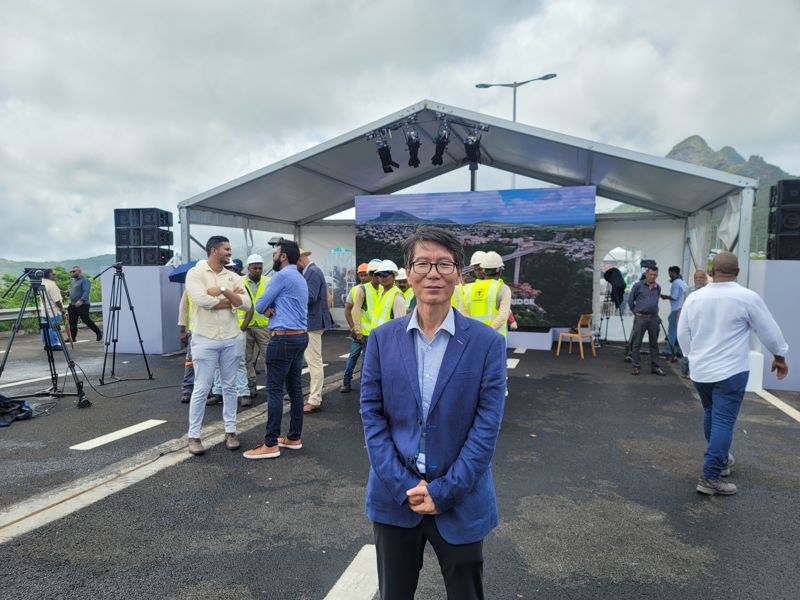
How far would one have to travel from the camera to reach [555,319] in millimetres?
12211

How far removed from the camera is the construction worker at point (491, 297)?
5.57 metres

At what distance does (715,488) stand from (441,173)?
1165cm

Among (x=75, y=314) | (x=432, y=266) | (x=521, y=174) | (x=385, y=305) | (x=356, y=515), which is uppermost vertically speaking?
(x=521, y=174)

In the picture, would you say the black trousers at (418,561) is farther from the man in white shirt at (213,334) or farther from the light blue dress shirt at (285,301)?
the man in white shirt at (213,334)

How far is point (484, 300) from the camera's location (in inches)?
223

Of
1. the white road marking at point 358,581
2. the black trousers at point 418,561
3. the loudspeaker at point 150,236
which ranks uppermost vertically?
the loudspeaker at point 150,236

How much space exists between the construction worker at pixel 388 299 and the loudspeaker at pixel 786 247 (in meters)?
6.02

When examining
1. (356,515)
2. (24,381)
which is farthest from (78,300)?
(356,515)

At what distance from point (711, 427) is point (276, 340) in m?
3.73

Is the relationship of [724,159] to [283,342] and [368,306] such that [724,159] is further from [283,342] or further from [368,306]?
[283,342]

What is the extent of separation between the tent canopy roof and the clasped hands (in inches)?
343

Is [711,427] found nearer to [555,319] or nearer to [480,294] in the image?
[480,294]

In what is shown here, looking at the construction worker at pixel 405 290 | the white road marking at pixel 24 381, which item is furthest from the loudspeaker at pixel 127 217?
the construction worker at pixel 405 290

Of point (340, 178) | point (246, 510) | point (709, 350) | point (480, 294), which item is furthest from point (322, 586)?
point (340, 178)
